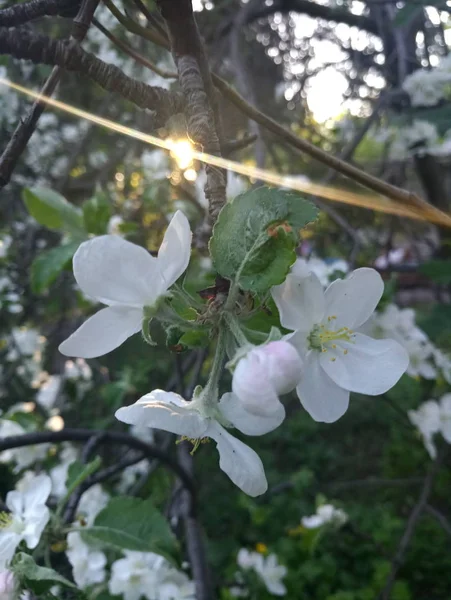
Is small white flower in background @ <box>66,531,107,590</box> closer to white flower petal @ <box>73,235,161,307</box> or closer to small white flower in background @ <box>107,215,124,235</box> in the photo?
small white flower in background @ <box>107,215,124,235</box>

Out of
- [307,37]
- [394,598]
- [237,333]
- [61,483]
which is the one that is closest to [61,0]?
[237,333]

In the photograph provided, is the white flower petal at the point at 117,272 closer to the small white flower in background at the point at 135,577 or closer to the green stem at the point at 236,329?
the green stem at the point at 236,329

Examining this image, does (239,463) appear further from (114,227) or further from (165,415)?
(114,227)

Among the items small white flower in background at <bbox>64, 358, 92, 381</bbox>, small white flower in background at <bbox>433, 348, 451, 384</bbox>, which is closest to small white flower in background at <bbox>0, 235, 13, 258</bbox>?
small white flower in background at <bbox>64, 358, 92, 381</bbox>

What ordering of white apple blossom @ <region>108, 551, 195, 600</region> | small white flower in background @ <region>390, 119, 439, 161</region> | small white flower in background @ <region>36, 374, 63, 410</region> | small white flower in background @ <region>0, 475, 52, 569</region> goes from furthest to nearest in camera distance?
small white flower in background @ <region>36, 374, 63, 410</region>, small white flower in background @ <region>390, 119, 439, 161</region>, white apple blossom @ <region>108, 551, 195, 600</region>, small white flower in background @ <region>0, 475, 52, 569</region>

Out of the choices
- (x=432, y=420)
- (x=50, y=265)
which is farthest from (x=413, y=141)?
(x=50, y=265)

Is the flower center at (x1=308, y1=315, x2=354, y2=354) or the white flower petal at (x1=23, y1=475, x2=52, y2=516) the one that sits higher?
the flower center at (x1=308, y1=315, x2=354, y2=354)
